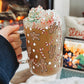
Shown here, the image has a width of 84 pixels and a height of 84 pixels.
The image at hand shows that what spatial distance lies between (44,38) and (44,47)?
0.13ft

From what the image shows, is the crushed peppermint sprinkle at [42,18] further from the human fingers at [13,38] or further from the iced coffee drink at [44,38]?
the human fingers at [13,38]

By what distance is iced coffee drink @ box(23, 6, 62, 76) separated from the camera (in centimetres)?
54

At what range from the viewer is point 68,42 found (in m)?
1.01

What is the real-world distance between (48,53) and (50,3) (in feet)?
5.99

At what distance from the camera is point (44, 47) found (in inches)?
22.0

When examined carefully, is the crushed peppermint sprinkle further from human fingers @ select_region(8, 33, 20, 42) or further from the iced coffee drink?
human fingers @ select_region(8, 33, 20, 42)

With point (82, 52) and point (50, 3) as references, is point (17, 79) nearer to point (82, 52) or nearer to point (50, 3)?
point (82, 52)

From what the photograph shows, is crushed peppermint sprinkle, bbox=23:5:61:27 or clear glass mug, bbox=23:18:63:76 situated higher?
crushed peppermint sprinkle, bbox=23:5:61:27

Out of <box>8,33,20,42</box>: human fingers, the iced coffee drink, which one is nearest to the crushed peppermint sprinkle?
the iced coffee drink

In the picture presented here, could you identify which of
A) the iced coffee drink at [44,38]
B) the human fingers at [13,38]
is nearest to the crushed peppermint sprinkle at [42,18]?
the iced coffee drink at [44,38]

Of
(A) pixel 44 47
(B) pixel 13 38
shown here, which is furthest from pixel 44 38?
(B) pixel 13 38

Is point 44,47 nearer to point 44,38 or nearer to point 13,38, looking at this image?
point 44,38

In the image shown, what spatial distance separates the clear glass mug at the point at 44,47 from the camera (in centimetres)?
54

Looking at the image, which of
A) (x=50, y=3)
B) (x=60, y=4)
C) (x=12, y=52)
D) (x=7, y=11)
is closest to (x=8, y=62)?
(x=12, y=52)
